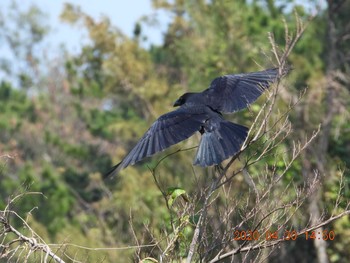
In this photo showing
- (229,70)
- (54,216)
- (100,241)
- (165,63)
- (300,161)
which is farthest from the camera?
(165,63)

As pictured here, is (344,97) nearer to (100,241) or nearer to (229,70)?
(229,70)

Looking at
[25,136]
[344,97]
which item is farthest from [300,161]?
[25,136]

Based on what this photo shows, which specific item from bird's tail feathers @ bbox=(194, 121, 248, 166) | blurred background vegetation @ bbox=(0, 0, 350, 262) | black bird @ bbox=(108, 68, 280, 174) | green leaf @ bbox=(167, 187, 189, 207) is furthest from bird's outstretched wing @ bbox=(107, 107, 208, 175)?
blurred background vegetation @ bbox=(0, 0, 350, 262)

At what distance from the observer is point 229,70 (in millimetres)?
13641

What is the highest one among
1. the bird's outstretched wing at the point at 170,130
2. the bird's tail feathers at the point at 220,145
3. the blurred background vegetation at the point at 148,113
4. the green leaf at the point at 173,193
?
the bird's outstretched wing at the point at 170,130

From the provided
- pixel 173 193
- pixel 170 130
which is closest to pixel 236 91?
pixel 170 130

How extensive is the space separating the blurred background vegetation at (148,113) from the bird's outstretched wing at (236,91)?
229 cm

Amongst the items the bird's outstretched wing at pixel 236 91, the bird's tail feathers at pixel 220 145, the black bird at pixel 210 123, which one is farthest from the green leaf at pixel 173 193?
the bird's outstretched wing at pixel 236 91

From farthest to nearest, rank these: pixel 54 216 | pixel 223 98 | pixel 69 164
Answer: pixel 69 164, pixel 54 216, pixel 223 98

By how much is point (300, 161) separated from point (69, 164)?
1020 cm

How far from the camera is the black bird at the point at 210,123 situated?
5.28m

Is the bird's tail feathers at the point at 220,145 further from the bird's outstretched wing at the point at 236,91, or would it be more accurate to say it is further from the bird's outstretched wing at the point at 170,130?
the bird's outstretched wing at the point at 236,91

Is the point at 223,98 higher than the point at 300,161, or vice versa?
the point at 223,98

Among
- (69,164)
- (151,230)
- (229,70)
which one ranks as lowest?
(69,164)
